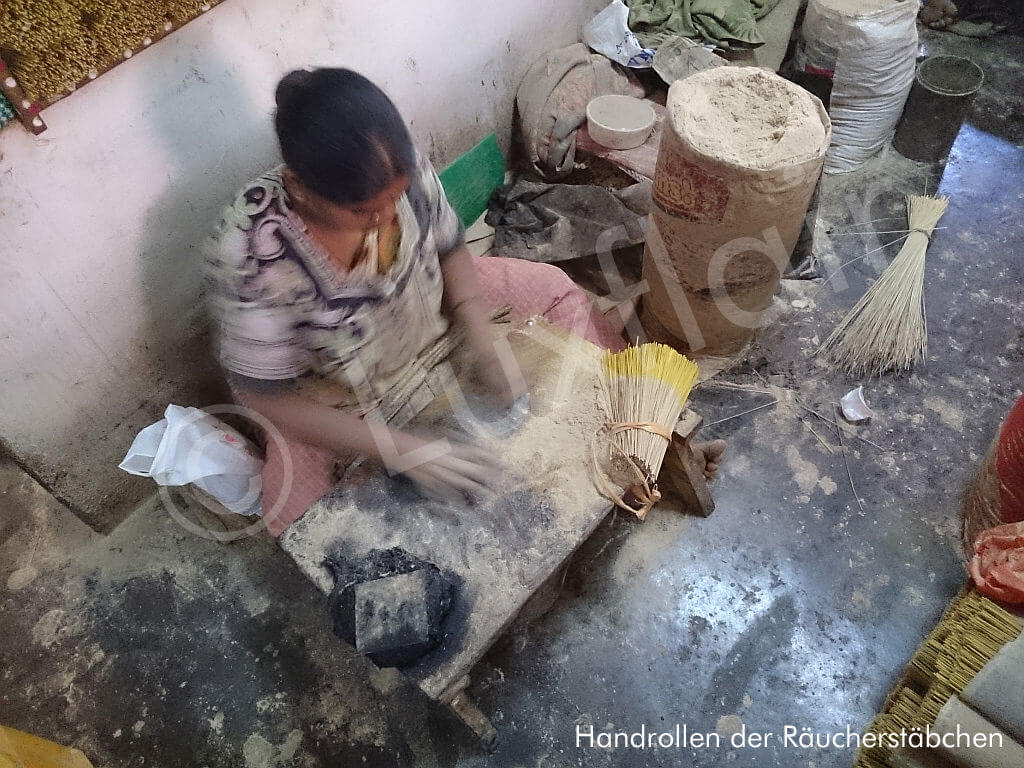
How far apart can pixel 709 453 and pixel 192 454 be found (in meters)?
1.89

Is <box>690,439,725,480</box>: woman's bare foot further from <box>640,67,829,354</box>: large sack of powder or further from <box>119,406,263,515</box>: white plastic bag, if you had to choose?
<box>119,406,263,515</box>: white plastic bag

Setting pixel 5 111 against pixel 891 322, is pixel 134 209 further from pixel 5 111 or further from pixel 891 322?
pixel 891 322

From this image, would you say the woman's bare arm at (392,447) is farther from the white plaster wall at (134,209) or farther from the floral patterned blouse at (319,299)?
the white plaster wall at (134,209)

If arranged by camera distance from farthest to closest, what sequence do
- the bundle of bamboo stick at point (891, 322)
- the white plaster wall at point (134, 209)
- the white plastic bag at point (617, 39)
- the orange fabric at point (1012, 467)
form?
the white plastic bag at point (617, 39) < the bundle of bamboo stick at point (891, 322) < the orange fabric at point (1012, 467) < the white plaster wall at point (134, 209)

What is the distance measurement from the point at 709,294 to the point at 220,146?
1906mm

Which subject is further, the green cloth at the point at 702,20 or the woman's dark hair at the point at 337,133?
the green cloth at the point at 702,20

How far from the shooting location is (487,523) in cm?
205

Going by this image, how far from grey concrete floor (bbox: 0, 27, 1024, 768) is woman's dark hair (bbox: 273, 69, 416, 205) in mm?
1628

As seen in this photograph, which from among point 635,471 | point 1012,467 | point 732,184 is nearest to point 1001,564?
point 1012,467

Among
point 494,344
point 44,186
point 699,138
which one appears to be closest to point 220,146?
point 44,186

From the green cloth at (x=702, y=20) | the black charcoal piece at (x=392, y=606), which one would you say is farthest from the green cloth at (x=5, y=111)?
the green cloth at (x=702, y=20)

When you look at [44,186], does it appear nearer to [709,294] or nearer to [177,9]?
[177,9]

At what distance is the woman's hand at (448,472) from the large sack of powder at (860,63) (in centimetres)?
288

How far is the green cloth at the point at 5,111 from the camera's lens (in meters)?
1.72
